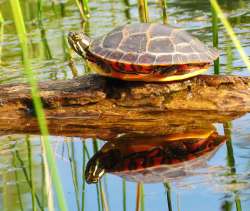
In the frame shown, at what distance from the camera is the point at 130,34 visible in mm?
3619

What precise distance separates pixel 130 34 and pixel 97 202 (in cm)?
141

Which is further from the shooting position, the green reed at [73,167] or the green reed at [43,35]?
the green reed at [43,35]

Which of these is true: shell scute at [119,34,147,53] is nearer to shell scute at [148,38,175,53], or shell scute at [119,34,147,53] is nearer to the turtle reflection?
shell scute at [148,38,175,53]

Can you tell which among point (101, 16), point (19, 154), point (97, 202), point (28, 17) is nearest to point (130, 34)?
point (19, 154)

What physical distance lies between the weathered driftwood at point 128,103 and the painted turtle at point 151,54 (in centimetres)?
12

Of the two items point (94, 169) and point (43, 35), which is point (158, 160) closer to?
point (94, 169)

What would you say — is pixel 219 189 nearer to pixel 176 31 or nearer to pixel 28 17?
pixel 176 31

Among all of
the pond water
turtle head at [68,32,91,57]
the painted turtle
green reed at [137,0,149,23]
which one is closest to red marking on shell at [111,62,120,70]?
Result: the painted turtle

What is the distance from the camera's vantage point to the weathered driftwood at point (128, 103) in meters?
3.58

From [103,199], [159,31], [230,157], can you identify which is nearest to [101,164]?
[103,199]

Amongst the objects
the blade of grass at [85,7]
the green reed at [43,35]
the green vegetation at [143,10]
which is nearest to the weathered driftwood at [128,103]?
the green vegetation at [143,10]

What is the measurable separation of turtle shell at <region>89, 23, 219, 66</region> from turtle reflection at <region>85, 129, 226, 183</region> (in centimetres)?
44

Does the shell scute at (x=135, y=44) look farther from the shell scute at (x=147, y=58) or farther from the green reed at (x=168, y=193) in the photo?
the green reed at (x=168, y=193)

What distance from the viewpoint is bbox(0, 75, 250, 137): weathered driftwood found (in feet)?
11.8
